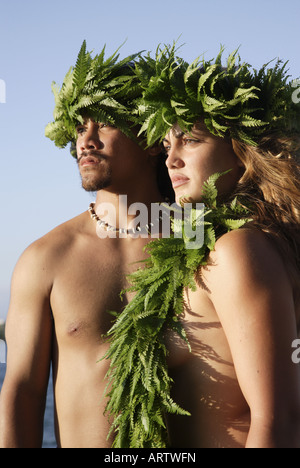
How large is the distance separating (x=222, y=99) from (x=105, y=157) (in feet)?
2.43

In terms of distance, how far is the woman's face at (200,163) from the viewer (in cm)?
233


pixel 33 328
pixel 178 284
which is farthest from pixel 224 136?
pixel 33 328

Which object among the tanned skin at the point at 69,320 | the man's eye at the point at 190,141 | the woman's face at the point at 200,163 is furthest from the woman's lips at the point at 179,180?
the tanned skin at the point at 69,320

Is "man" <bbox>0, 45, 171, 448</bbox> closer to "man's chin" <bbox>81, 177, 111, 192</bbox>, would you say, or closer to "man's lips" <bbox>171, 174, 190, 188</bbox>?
"man's chin" <bbox>81, 177, 111, 192</bbox>

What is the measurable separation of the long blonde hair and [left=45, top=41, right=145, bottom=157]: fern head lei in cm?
80

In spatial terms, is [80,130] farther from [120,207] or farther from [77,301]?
[77,301]

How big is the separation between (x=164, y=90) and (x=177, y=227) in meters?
0.60

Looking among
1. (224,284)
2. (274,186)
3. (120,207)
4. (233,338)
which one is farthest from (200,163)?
(120,207)

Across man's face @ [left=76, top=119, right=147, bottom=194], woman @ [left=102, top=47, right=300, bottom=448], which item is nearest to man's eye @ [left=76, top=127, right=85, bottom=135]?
man's face @ [left=76, top=119, right=147, bottom=194]

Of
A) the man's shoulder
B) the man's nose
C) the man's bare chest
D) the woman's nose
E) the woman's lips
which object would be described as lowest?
the man's bare chest

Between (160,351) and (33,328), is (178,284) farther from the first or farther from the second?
Result: (33,328)

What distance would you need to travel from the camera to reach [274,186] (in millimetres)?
2232

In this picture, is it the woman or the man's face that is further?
the man's face

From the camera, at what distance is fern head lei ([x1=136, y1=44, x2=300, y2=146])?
237 cm
